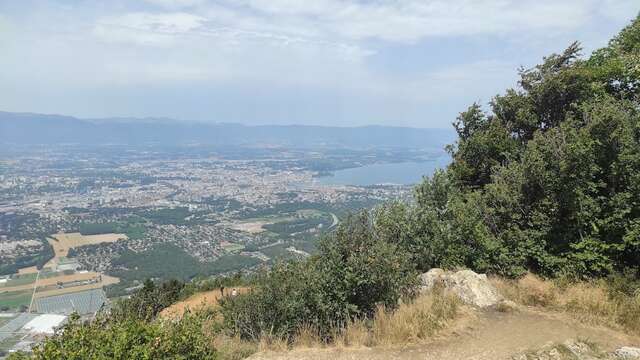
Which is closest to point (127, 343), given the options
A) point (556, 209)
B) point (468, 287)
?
point (468, 287)

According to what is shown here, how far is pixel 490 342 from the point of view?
653 centimetres

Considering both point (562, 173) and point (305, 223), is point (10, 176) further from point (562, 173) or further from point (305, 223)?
point (562, 173)

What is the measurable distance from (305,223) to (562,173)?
60.6 metres

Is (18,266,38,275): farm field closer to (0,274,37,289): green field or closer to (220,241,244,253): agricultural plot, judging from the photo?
(0,274,37,289): green field

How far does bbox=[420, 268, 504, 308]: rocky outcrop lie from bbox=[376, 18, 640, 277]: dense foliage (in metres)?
1.20

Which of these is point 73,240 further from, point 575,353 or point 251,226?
point 575,353

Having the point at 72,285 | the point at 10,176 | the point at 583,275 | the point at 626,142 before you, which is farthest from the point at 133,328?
the point at 10,176

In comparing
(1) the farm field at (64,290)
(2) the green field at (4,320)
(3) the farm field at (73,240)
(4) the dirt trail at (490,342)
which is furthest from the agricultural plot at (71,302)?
(4) the dirt trail at (490,342)

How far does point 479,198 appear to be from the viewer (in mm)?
11031

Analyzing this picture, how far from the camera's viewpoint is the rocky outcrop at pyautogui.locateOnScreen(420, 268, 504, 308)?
26.1 feet

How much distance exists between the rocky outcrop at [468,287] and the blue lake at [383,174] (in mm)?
88772

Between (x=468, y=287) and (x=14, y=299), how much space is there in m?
41.3

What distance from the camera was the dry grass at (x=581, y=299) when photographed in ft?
23.4

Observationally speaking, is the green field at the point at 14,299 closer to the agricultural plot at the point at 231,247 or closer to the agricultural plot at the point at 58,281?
Result: the agricultural plot at the point at 58,281
